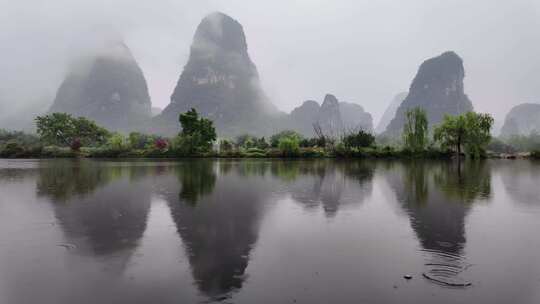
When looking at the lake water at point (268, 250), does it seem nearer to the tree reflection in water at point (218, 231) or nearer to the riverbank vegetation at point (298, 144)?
the tree reflection in water at point (218, 231)

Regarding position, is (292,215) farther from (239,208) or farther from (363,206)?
(363,206)

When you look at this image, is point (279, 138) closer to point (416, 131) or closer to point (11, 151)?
point (416, 131)

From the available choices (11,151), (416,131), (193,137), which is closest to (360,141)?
(416,131)

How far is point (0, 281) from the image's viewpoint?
17.8 feet

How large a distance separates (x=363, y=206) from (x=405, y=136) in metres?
Result: 48.1

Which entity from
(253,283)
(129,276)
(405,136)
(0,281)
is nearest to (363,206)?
(253,283)

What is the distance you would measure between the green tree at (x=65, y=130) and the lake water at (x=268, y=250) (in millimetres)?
76870

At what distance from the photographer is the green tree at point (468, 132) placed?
52531mm

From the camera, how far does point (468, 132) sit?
172 feet

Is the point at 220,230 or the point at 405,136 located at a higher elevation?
the point at 405,136

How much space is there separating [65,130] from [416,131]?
79.3 metres

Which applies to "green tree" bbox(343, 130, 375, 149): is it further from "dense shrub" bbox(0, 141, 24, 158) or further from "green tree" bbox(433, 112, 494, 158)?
"dense shrub" bbox(0, 141, 24, 158)

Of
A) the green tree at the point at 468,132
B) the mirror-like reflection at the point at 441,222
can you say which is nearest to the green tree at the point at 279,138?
the green tree at the point at 468,132

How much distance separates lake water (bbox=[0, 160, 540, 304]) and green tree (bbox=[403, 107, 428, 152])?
43715 millimetres
